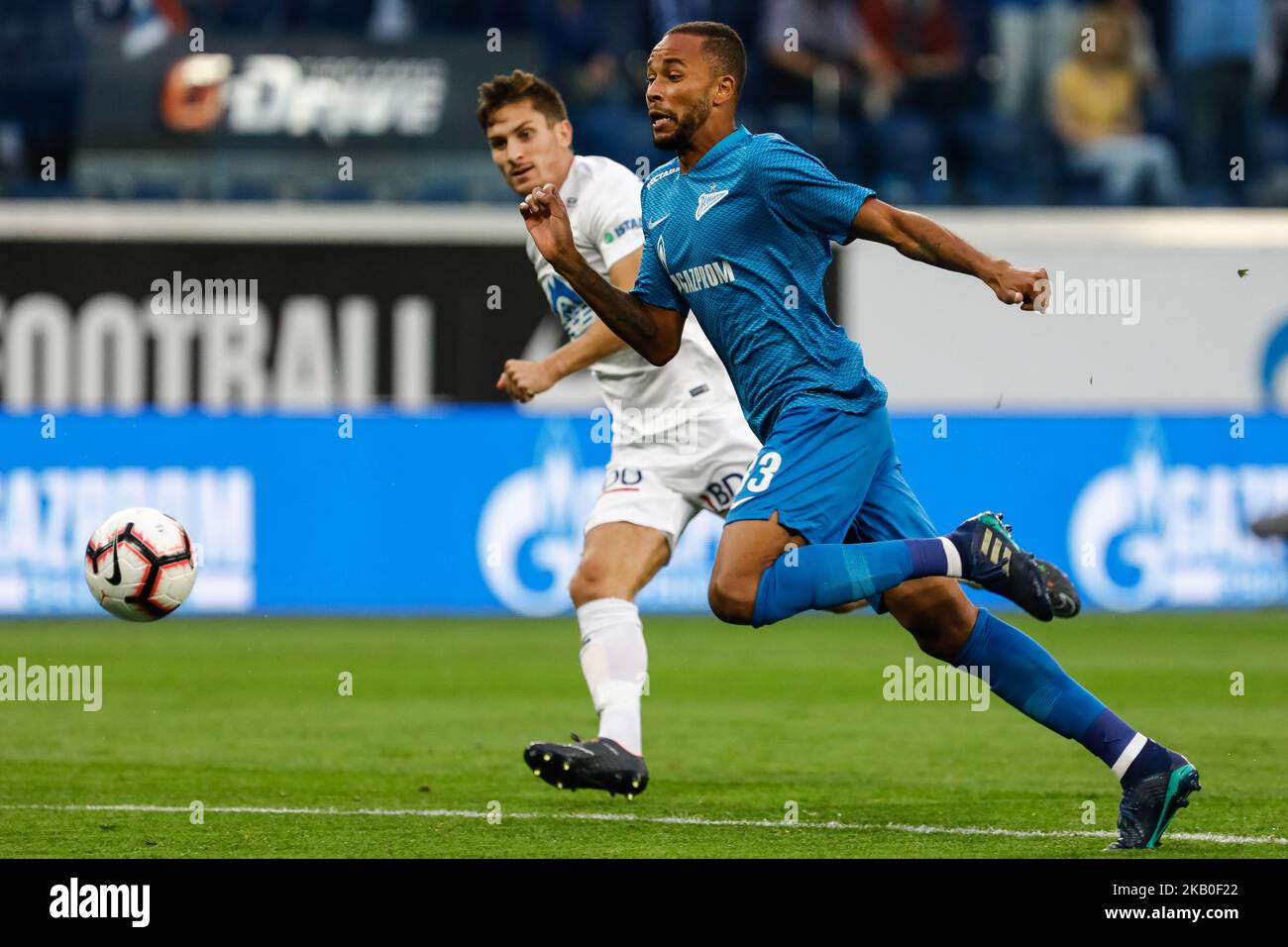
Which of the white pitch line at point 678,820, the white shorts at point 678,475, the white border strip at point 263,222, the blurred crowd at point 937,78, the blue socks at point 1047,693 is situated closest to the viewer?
the blue socks at point 1047,693

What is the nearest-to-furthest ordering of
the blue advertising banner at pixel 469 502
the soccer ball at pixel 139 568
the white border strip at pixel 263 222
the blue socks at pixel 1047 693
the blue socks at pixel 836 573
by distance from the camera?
the blue socks at pixel 836 573, the blue socks at pixel 1047 693, the soccer ball at pixel 139 568, the blue advertising banner at pixel 469 502, the white border strip at pixel 263 222

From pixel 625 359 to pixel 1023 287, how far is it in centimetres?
220

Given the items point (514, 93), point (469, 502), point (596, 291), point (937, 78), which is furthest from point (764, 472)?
point (937, 78)

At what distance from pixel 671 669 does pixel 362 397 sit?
197 inches

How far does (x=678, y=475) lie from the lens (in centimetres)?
712

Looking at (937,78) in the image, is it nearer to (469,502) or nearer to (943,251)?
(469,502)

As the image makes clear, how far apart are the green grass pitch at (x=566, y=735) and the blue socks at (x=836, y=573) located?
0.69 m

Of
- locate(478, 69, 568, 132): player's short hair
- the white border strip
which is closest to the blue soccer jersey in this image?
locate(478, 69, 568, 132): player's short hair

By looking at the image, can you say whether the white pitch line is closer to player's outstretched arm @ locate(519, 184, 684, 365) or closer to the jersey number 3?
the jersey number 3

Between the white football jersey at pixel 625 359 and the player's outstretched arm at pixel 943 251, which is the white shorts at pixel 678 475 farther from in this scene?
the player's outstretched arm at pixel 943 251

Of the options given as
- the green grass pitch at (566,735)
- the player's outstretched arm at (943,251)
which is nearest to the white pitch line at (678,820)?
the green grass pitch at (566,735)

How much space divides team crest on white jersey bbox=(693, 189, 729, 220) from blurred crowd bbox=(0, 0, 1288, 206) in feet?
34.6

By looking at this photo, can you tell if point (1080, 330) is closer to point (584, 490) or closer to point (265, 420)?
point (584, 490)

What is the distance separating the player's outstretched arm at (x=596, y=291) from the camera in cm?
565
